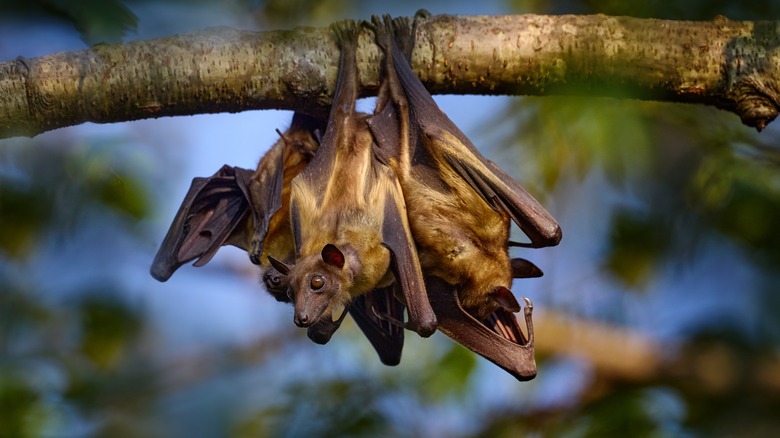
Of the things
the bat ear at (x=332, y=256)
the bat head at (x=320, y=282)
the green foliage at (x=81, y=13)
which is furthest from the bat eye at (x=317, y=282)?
the green foliage at (x=81, y=13)

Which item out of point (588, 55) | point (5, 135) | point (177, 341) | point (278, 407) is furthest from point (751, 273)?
point (177, 341)

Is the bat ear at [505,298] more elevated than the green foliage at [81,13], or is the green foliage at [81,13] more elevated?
the green foliage at [81,13]

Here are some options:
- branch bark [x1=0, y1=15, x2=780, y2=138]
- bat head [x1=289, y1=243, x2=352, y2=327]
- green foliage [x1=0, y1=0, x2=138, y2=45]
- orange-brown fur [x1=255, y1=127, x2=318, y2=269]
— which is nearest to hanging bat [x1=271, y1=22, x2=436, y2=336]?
bat head [x1=289, y1=243, x2=352, y2=327]

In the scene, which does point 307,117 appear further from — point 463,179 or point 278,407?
point 278,407

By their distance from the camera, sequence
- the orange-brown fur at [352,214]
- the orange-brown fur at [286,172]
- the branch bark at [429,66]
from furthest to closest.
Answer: the orange-brown fur at [286,172]
the orange-brown fur at [352,214]
the branch bark at [429,66]

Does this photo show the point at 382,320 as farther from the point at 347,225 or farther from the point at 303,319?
the point at 303,319

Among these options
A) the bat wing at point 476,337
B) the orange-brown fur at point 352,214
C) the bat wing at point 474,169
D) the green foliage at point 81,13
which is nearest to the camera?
the green foliage at point 81,13

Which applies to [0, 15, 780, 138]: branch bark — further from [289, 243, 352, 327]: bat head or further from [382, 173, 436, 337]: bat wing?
[289, 243, 352, 327]: bat head

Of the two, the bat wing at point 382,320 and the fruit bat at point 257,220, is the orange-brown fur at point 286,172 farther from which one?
the bat wing at point 382,320
